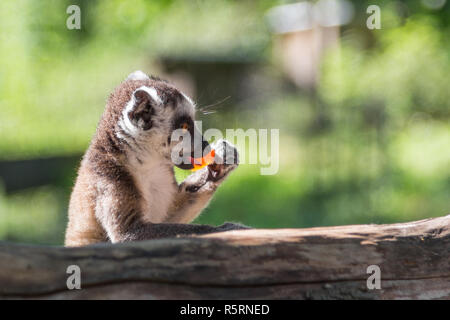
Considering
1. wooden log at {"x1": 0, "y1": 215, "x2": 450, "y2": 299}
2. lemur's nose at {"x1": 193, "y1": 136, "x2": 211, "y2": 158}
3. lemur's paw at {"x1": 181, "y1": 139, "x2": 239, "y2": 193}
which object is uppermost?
lemur's nose at {"x1": 193, "y1": 136, "x2": 211, "y2": 158}

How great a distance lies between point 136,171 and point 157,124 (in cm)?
33

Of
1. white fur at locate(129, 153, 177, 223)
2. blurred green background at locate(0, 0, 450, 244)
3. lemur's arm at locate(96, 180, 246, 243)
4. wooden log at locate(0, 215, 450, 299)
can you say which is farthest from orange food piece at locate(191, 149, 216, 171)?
blurred green background at locate(0, 0, 450, 244)

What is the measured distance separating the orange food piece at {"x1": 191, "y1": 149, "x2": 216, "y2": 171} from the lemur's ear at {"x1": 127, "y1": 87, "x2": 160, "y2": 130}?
1.19ft

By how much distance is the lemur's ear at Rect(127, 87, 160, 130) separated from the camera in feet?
11.3

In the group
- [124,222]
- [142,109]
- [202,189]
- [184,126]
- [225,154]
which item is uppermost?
[142,109]

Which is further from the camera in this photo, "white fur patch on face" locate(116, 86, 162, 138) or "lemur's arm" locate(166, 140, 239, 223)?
"lemur's arm" locate(166, 140, 239, 223)

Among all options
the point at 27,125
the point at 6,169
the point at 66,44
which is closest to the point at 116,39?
the point at 66,44

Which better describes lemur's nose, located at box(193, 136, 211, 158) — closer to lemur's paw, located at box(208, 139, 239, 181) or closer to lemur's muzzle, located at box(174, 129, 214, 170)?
lemur's muzzle, located at box(174, 129, 214, 170)

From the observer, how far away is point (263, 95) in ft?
36.1

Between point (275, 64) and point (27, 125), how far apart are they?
517cm

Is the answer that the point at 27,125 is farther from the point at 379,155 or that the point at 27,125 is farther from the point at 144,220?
the point at 144,220

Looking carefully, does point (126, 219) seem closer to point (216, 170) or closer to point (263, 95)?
point (216, 170)

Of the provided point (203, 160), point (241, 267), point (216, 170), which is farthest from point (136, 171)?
point (241, 267)

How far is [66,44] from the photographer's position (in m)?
11.4
